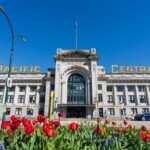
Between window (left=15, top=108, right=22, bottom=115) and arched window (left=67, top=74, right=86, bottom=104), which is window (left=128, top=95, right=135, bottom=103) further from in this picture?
window (left=15, top=108, right=22, bottom=115)

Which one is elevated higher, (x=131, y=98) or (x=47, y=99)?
(x=131, y=98)

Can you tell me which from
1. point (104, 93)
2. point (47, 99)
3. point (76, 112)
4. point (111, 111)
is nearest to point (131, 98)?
point (111, 111)

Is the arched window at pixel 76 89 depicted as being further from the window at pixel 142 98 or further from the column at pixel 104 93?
the window at pixel 142 98

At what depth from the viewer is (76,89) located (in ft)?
209

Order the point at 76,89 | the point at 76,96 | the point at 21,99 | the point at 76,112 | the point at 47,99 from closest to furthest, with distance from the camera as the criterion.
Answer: the point at 76,112 → the point at 76,96 → the point at 47,99 → the point at 76,89 → the point at 21,99

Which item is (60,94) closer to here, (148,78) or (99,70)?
(99,70)

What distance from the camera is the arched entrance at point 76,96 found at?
61406 mm

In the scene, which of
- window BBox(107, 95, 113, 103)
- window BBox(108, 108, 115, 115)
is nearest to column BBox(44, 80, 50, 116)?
window BBox(108, 108, 115, 115)

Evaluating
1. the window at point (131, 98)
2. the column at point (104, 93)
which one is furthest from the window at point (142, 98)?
the column at point (104, 93)

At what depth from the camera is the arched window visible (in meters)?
62.3

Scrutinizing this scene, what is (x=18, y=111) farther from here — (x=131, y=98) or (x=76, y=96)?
(x=131, y=98)

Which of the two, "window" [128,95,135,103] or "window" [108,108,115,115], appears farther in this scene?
"window" [128,95,135,103]

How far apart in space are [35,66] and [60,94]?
17260 millimetres

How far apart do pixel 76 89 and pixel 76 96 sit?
2.41 m
